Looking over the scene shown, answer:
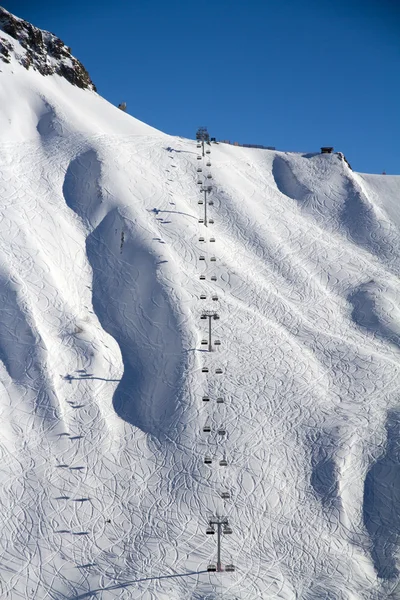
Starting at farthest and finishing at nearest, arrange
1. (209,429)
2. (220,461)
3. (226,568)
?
(209,429) < (220,461) < (226,568)

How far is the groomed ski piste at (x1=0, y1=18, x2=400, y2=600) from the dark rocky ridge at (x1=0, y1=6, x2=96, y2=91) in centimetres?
447

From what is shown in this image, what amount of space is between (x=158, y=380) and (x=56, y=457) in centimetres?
858

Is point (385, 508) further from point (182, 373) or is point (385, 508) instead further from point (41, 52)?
point (41, 52)

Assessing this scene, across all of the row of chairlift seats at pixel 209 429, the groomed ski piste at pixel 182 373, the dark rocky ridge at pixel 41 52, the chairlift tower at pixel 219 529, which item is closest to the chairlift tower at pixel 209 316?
the groomed ski piste at pixel 182 373

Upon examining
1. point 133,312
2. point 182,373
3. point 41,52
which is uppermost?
point 41,52

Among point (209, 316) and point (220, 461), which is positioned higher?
point (209, 316)

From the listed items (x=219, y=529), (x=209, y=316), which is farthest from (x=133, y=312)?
(x=219, y=529)

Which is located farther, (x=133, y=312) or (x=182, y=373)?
(x=133, y=312)

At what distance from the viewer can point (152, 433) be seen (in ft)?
157

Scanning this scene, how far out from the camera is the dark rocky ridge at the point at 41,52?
263ft

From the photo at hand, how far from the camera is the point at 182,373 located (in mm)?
51000

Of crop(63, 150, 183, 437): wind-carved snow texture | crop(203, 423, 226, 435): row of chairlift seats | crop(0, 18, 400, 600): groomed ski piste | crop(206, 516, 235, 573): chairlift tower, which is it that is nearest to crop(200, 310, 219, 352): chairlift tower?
crop(0, 18, 400, 600): groomed ski piste

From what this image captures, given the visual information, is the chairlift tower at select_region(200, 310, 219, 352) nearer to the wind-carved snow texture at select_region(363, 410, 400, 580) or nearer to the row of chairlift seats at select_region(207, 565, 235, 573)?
the wind-carved snow texture at select_region(363, 410, 400, 580)

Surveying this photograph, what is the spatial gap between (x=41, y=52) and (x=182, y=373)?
45376mm
